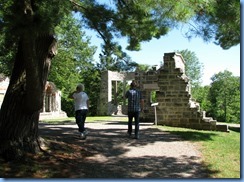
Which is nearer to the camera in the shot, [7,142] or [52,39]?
[7,142]

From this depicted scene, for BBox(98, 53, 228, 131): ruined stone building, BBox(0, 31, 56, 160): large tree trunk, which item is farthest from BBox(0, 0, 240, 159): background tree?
BBox(98, 53, 228, 131): ruined stone building

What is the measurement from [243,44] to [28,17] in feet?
6.98

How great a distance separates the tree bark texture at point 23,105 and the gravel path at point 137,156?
2.59 ft

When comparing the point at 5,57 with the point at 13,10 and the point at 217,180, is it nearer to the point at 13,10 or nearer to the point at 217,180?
the point at 13,10

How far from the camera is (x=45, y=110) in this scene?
7383mm

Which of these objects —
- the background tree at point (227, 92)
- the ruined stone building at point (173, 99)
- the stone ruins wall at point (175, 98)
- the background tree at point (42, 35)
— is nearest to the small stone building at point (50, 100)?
the ruined stone building at point (173, 99)

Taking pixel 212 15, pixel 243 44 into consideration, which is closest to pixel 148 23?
pixel 212 15

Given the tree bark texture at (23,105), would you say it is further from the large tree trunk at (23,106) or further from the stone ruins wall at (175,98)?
the stone ruins wall at (175,98)

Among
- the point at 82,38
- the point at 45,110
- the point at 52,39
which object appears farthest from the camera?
the point at 45,110

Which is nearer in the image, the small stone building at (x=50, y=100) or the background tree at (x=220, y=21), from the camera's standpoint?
the background tree at (x=220, y=21)

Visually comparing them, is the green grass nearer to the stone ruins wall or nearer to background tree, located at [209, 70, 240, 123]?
background tree, located at [209, 70, 240, 123]

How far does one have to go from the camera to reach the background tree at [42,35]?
382cm

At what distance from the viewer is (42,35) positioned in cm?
442

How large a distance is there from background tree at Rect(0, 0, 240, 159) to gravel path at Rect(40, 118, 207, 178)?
891mm
